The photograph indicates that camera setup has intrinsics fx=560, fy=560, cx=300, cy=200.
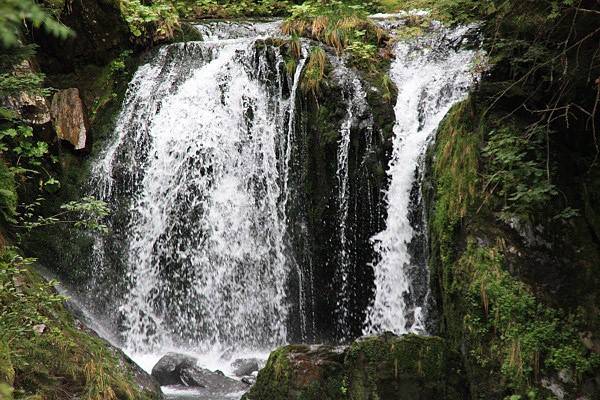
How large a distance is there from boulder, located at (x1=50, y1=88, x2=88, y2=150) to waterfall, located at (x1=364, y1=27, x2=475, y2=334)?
5.35 meters

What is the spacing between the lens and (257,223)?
941 centimetres

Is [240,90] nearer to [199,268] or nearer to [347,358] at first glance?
[199,268]

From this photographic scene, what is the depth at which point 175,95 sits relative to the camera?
10.5 m

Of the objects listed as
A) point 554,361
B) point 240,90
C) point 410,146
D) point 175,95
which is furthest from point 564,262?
point 175,95

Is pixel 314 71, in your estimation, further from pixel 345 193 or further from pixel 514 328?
pixel 514 328

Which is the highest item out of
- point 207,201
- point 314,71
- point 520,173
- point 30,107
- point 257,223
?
point 314,71

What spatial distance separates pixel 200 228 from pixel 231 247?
621 millimetres

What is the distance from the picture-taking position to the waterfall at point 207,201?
29.5 ft

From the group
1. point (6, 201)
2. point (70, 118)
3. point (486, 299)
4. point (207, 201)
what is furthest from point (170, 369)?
point (70, 118)

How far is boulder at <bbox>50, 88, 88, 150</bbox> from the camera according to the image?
9609mm

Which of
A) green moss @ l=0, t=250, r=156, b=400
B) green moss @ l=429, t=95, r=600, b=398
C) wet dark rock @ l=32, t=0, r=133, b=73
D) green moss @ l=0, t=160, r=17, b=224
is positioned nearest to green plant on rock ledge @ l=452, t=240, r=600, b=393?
green moss @ l=429, t=95, r=600, b=398

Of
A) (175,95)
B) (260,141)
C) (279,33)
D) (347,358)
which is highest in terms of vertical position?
(279,33)

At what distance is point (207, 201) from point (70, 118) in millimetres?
2825

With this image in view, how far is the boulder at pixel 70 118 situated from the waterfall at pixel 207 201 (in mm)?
524
